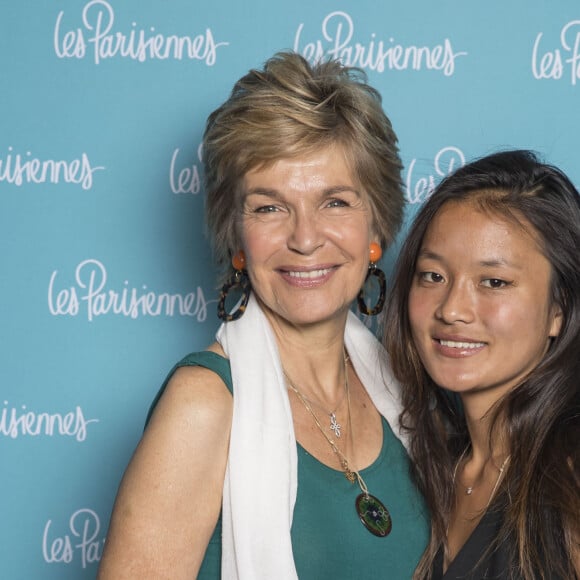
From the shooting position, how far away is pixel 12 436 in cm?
247

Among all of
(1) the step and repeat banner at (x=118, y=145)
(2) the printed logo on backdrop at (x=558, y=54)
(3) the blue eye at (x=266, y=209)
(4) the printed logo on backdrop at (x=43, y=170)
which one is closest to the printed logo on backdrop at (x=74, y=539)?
(1) the step and repeat banner at (x=118, y=145)

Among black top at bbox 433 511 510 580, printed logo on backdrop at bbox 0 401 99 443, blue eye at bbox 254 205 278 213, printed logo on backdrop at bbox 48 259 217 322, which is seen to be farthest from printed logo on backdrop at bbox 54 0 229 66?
black top at bbox 433 511 510 580

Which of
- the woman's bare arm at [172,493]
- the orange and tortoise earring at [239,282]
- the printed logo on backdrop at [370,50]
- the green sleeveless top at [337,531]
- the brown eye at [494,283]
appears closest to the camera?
the woman's bare arm at [172,493]

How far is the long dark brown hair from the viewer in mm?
1576

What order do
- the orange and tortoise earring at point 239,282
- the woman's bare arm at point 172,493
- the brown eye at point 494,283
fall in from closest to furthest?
1. the woman's bare arm at point 172,493
2. the brown eye at point 494,283
3. the orange and tortoise earring at point 239,282

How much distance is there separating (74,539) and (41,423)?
0.30 meters

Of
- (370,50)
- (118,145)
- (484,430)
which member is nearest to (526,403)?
(484,430)

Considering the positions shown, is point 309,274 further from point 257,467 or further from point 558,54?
point 558,54

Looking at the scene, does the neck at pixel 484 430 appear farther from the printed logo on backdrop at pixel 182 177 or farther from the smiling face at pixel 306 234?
the printed logo on backdrop at pixel 182 177

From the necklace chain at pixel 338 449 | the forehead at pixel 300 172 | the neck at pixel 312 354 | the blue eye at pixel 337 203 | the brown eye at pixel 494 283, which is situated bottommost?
the necklace chain at pixel 338 449

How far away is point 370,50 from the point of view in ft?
8.00

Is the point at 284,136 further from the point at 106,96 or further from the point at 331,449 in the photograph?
the point at 106,96

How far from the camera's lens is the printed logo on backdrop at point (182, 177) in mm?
2469

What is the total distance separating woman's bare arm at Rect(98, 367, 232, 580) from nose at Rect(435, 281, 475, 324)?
45cm
